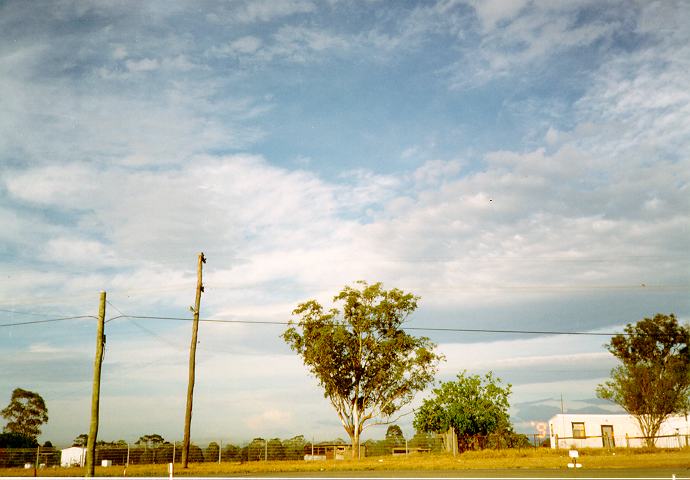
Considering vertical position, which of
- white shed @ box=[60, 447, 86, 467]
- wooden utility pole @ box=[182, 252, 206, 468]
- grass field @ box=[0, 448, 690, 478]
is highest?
wooden utility pole @ box=[182, 252, 206, 468]

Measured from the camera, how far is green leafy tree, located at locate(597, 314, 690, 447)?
53156 millimetres

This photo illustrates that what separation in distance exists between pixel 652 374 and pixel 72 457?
171 ft

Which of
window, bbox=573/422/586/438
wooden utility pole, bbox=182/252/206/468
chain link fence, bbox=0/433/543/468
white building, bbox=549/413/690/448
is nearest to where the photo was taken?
wooden utility pole, bbox=182/252/206/468

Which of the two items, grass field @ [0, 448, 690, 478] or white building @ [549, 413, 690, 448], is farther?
white building @ [549, 413, 690, 448]

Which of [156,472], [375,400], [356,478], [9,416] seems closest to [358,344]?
[375,400]

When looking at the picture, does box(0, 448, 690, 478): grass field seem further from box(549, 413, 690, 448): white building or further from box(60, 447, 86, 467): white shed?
box(549, 413, 690, 448): white building

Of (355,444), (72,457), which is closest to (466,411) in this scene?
(355,444)

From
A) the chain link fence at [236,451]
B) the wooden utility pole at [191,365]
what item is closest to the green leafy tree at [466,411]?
the chain link fence at [236,451]

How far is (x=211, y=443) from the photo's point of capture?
149 feet

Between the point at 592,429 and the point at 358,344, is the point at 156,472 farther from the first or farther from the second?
the point at 592,429

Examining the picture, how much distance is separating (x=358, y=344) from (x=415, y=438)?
8430 millimetres

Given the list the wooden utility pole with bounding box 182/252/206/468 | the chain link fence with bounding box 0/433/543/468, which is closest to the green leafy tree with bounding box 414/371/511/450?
the chain link fence with bounding box 0/433/543/468

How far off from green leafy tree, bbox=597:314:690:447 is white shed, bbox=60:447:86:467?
46638 millimetres

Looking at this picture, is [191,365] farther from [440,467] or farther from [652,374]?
[652,374]
